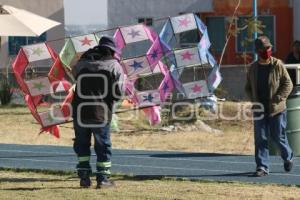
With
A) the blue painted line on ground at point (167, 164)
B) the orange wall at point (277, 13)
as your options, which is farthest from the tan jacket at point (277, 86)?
the orange wall at point (277, 13)

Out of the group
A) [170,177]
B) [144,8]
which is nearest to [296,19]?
[144,8]

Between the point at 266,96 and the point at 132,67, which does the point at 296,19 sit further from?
the point at 266,96

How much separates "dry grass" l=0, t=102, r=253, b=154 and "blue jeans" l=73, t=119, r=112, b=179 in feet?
17.5

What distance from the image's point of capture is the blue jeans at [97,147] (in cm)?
924

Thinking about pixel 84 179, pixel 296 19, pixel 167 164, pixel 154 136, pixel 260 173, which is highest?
pixel 296 19

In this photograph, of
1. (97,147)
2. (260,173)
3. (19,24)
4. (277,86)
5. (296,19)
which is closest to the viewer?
(97,147)

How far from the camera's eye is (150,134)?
1747cm

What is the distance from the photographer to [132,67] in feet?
50.0

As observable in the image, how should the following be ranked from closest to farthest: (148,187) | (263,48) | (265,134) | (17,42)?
1. (148,187)
2. (263,48)
3. (265,134)
4. (17,42)

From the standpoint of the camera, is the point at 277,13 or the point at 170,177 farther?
the point at 277,13

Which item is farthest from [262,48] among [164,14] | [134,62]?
[164,14]

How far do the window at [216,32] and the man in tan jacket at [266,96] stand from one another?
23.2m

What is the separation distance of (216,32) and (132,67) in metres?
18.7

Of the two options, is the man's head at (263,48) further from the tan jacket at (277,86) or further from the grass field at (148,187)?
the grass field at (148,187)
